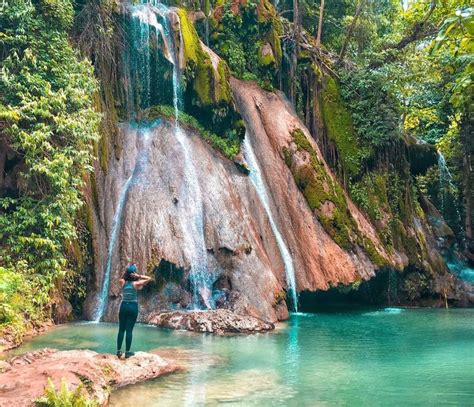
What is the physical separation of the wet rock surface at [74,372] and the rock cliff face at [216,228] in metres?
6.10

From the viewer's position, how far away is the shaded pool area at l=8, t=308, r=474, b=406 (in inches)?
308

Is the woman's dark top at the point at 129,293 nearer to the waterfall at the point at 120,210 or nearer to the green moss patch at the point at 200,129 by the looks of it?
the waterfall at the point at 120,210

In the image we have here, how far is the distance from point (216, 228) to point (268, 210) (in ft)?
11.1

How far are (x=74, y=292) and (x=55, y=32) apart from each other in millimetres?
7318

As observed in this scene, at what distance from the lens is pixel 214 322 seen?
45.0ft

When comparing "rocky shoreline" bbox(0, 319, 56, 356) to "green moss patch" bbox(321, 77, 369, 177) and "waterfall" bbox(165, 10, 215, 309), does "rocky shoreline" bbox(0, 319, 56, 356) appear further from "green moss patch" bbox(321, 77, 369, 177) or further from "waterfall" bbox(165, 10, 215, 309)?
"green moss patch" bbox(321, 77, 369, 177)

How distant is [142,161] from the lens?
60.0ft

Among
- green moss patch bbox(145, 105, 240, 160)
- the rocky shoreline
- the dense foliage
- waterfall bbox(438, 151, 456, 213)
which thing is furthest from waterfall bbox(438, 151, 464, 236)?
the rocky shoreline

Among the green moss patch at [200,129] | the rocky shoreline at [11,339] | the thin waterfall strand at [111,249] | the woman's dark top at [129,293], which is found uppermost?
the green moss patch at [200,129]

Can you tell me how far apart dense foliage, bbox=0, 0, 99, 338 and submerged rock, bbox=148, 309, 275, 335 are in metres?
2.99

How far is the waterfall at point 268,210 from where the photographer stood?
1877cm

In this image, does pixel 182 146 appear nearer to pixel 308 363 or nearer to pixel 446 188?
pixel 308 363

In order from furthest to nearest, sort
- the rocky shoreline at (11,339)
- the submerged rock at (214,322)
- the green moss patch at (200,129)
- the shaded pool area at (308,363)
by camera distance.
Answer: the green moss patch at (200,129) → the submerged rock at (214,322) → the rocky shoreline at (11,339) → the shaded pool area at (308,363)

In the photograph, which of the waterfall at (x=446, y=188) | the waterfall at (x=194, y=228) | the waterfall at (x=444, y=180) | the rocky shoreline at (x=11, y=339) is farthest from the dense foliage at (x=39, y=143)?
the waterfall at (x=446, y=188)
